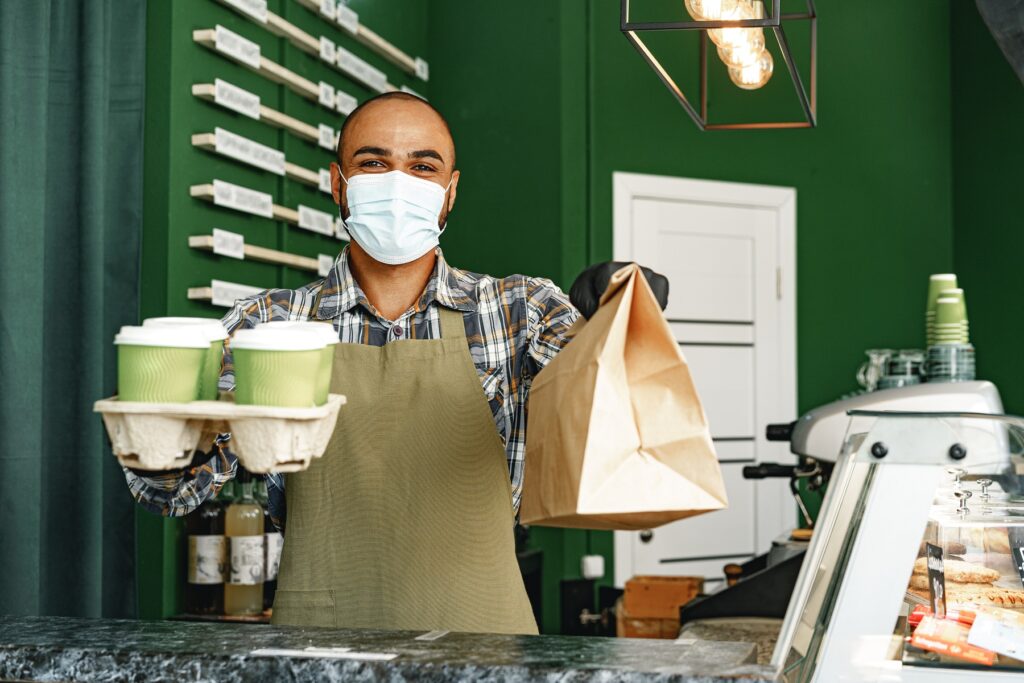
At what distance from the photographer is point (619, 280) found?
1.29 metres

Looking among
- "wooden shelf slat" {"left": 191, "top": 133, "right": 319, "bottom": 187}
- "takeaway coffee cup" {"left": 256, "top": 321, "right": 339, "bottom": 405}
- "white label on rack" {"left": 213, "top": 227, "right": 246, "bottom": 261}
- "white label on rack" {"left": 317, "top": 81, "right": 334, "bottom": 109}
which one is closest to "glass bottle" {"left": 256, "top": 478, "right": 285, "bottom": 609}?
"white label on rack" {"left": 213, "top": 227, "right": 246, "bottom": 261}

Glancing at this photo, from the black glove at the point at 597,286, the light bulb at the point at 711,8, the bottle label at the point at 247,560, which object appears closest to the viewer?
the black glove at the point at 597,286

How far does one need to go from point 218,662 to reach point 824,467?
6.34ft

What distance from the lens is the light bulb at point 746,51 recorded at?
10.7ft

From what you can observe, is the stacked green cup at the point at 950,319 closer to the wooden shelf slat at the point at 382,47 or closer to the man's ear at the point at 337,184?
the man's ear at the point at 337,184

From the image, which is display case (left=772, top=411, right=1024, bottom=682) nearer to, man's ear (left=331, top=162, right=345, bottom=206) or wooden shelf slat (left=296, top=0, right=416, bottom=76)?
man's ear (left=331, top=162, right=345, bottom=206)

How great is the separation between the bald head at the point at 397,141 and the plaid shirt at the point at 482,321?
17cm

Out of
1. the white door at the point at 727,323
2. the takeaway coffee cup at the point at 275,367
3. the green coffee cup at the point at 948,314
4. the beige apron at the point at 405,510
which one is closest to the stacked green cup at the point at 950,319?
the green coffee cup at the point at 948,314

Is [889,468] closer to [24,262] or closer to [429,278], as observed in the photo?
[429,278]

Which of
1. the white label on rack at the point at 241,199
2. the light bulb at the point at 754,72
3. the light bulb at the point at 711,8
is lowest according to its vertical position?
the white label on rack at the point at 241,199

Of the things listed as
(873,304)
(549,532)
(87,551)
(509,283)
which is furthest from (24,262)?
(873,304)

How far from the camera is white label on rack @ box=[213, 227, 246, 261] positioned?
315 cm

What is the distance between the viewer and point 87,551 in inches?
106

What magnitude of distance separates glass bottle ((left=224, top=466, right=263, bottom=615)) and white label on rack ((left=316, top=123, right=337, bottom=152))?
134 cm
